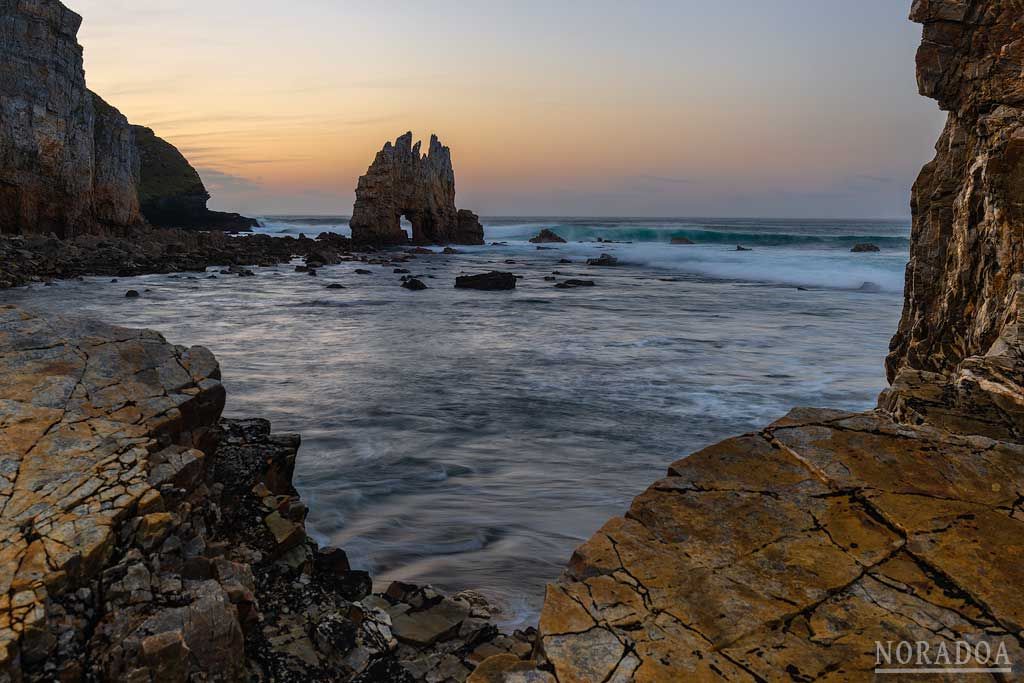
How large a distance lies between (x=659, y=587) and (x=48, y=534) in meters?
2.42

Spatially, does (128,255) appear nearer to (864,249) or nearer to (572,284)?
(572,284)

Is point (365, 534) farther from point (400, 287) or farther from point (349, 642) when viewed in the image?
point (400, 287)

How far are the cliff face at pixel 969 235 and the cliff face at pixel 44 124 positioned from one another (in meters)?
35.9

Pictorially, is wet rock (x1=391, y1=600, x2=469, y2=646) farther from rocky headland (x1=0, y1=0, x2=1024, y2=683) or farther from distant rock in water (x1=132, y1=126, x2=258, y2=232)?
distant rock in water (x1=132, y1=126, x2=258, y2=232)

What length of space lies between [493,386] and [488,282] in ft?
52.7

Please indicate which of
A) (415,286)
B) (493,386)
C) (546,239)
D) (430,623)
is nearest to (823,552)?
(430,623)

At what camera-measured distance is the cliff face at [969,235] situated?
3.21 meters

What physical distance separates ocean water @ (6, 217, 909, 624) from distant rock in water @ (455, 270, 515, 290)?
35.7 inches

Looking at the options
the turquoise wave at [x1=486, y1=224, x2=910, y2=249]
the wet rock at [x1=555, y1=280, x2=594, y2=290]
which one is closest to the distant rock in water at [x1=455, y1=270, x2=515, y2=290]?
the wet rock at [x1=555, y1=280, x2=594, y2=290]

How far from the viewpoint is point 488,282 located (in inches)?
1051

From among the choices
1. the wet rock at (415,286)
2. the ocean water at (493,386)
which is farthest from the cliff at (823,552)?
the wet rock at (415,286)

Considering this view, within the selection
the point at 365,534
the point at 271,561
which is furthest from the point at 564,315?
the point at 271,561

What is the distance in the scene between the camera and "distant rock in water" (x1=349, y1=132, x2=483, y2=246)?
5234 cm

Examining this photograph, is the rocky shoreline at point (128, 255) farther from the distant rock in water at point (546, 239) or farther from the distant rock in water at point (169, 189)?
the distant rock in water at point (546, 239)
